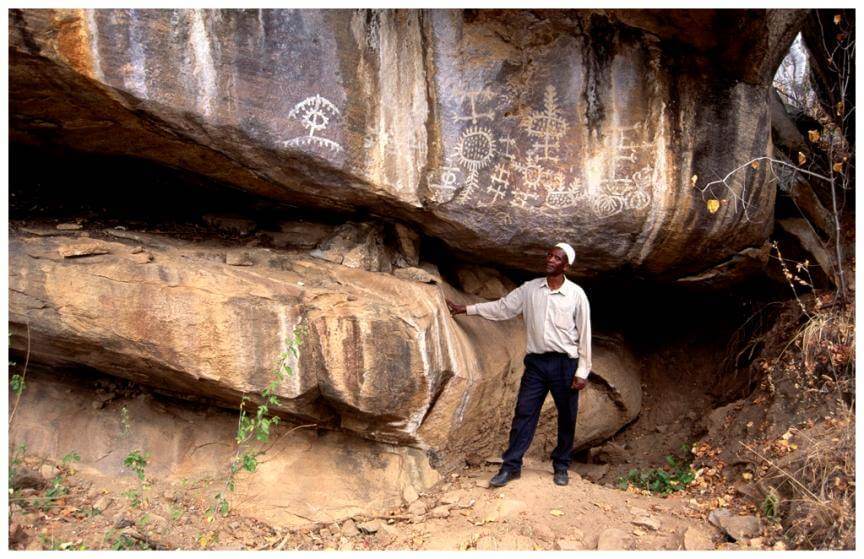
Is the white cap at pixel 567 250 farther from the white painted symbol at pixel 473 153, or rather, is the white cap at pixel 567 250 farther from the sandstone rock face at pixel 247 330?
the sandstone rock face at pixel 247 330

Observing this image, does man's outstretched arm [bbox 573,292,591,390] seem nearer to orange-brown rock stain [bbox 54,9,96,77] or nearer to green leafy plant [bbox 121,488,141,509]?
green leafy plant [bbox 121,488,141,509]

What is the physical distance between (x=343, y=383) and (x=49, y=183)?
8.03 ft

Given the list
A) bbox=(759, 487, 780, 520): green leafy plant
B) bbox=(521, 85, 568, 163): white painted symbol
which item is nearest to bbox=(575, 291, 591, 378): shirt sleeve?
bbox=(521, 85, 568, 163): white painted symbol

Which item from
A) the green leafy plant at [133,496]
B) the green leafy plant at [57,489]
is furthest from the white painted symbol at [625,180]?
the green leafy plant at [57,489]

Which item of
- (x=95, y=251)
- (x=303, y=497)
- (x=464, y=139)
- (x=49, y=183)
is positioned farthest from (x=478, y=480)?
(x=49, y=183)

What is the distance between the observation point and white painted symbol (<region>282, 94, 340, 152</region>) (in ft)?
12.7

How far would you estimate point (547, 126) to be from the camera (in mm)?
4375

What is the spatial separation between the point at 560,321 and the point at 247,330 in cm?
175

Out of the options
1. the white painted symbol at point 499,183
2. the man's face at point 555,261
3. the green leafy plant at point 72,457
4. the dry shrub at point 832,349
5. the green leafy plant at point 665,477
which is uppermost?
the white painted symbol at point 499,183

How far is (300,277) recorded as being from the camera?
4242mm

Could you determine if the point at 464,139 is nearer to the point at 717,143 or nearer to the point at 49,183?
the point at 717,143

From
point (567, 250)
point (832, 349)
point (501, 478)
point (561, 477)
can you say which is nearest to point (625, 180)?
point (567, 250)

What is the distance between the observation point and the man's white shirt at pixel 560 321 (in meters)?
4.14

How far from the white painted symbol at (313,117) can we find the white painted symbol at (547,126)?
3.90ft
